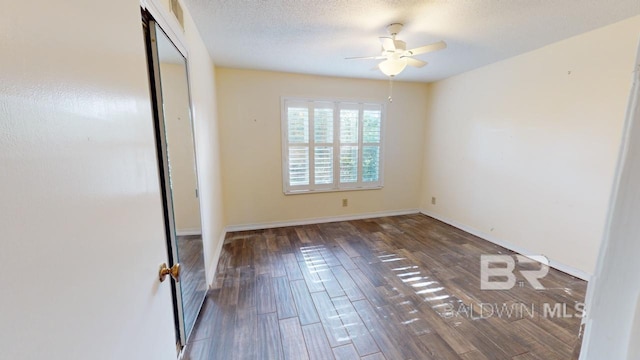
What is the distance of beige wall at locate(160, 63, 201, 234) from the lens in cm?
152

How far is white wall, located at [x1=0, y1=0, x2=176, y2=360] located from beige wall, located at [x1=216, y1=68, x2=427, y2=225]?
111 inches

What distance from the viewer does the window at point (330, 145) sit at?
3.80 meters

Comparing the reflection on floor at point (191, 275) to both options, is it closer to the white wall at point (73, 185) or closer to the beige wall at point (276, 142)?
the white wall at point (73, 185)

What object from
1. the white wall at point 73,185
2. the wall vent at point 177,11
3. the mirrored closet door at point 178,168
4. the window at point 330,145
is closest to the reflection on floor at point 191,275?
the mirrored closet door at point 178,168

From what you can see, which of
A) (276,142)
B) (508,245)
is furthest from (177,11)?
(508,245)

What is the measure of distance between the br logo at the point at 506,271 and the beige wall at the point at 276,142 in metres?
1.85

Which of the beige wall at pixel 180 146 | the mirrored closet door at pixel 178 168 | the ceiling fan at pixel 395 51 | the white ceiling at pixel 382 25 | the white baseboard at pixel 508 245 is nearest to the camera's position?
the mirrored closet door at pixel 178 168

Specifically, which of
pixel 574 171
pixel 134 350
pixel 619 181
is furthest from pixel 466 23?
pixel 134 350

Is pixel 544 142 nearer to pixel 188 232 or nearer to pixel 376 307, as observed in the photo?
pixel 376 307

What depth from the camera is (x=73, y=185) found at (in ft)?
1.59

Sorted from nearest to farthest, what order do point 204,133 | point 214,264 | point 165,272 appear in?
1. point 165,272
2. point 204,133
3. point 214,264

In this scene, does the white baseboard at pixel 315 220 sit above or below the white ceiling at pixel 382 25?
below

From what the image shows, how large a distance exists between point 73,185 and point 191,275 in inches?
64.8

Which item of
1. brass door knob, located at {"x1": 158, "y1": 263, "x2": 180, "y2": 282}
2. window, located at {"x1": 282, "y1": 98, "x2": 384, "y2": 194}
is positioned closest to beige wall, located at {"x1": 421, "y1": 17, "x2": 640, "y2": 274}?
window, located at {"x1": 282, "y1": 98, "x2": 384, "y2": 194}
